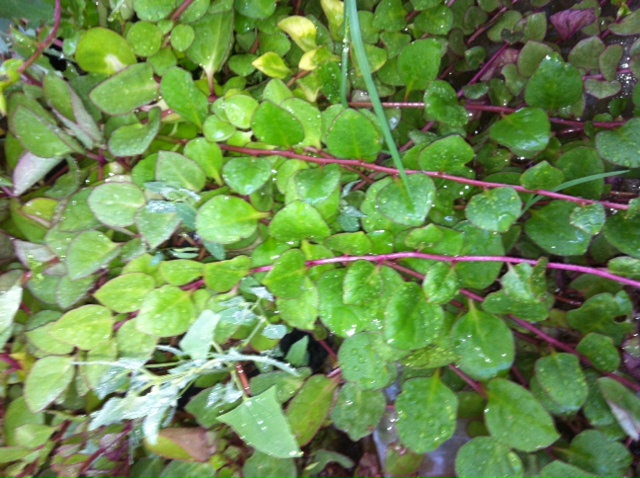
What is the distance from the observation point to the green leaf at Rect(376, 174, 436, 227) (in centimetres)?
60

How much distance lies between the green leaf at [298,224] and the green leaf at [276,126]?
0.11m

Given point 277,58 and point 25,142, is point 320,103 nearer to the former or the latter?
point 277,58

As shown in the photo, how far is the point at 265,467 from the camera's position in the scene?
2.40ft

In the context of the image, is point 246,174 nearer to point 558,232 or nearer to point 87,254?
point 87,254

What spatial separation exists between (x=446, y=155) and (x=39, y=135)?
0.54 meters

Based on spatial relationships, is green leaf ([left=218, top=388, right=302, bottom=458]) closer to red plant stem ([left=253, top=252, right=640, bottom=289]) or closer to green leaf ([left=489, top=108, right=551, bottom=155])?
red plant stem ([left=253, top=252, right=640, bottom=289])

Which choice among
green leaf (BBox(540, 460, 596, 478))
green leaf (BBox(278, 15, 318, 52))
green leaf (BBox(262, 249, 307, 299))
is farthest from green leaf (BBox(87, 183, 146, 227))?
green leaf (BBox(540, 460, 596, 478))

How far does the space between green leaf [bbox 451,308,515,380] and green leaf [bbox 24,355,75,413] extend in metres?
0.55

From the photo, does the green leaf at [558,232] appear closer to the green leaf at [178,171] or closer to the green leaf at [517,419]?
the green leaf at [517,419]

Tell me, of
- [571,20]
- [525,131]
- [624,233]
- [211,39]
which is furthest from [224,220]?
[571,20]

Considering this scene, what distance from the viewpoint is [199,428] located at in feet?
2.53

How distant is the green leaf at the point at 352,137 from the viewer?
2.05 ft

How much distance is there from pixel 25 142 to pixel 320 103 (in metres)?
0.44

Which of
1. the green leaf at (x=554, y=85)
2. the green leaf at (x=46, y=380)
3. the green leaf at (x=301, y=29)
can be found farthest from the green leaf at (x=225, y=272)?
the green leaf at (x=554, y=85)
